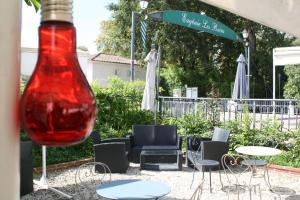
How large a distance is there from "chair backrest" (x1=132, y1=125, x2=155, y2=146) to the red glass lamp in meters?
9.72

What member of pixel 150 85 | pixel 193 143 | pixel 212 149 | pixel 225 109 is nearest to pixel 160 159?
pixel 193 143

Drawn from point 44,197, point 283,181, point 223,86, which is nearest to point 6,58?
point 44,197

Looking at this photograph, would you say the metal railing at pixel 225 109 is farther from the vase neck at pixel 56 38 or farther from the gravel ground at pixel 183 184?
the vase neck at pixel 56 38

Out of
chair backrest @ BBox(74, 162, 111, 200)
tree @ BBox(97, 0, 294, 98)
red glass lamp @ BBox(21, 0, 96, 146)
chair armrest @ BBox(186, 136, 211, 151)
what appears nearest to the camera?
red glass lamp @ BBox(21, 0, 96, 146)

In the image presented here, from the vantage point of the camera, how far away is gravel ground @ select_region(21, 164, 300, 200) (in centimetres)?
692

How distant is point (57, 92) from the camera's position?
447mm

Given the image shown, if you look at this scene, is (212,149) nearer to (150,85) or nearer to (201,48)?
(150,85)

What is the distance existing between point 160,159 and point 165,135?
1.21 metres

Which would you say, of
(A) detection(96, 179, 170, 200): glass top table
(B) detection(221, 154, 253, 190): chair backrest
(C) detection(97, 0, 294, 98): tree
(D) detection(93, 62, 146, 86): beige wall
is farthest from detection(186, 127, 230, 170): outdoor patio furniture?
(D) detection(93, 62, 146, 86): beige wall

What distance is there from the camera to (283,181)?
804cm

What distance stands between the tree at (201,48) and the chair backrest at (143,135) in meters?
15.7

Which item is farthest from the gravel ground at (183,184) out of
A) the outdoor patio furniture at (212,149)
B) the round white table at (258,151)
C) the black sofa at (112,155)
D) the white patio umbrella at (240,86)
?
the white patio umbrella at (240,86)

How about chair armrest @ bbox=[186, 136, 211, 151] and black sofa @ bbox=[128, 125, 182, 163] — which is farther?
black sofa @ bbox=[128, 125, 182, 163]

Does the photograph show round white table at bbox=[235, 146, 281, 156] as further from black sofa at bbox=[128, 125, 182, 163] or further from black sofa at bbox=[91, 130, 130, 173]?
black sofa at bbox=[128, 125, 182, 163]
